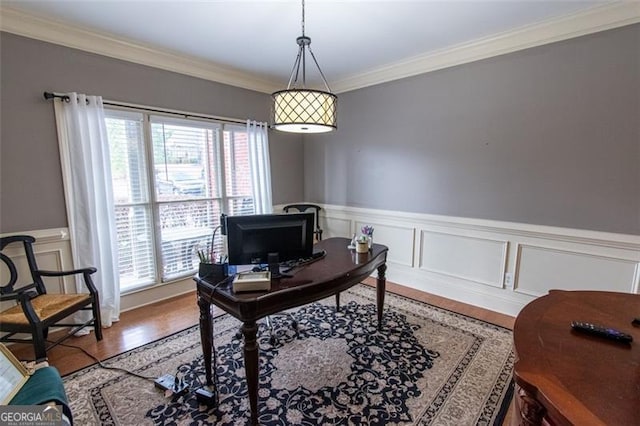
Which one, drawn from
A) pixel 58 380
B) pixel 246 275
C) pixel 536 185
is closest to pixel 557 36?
pixel 536 185

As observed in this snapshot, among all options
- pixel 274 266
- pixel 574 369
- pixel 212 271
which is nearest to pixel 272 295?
pixel 274 266

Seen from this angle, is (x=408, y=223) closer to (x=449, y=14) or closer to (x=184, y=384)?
(x=449, y=14)

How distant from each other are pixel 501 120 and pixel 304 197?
2.79 meters

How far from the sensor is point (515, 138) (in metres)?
2.82

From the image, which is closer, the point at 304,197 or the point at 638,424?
the point at 638,424

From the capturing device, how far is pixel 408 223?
3.64 metres

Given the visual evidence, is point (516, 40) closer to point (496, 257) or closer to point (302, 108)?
point (496, 257)

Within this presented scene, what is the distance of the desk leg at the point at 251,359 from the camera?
161cm

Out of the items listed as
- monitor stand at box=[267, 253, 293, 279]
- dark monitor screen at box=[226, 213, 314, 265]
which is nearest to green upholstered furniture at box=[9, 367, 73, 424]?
dark monitor screen at box=[226, 213, 314, 265]

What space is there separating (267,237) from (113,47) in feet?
7.97

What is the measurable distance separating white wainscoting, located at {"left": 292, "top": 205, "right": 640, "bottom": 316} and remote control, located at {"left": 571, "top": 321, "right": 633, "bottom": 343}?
180cm

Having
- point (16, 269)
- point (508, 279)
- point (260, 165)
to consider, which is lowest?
point (508, 279)

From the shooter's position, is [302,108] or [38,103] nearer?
[302,108]

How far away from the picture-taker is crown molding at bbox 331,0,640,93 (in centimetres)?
228
